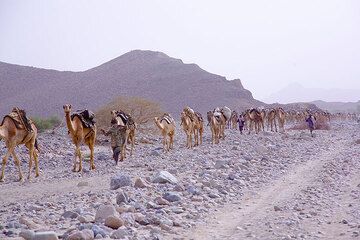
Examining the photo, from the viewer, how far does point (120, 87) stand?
95.9 meters

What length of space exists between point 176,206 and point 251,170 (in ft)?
18.9

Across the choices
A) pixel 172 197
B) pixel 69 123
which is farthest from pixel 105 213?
pixel 69 123

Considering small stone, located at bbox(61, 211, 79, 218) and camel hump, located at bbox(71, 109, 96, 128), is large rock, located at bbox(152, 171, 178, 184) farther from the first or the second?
camel hump, located at bbox(71, 109, 96, 128)

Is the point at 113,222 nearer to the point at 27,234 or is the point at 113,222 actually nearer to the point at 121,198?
the point at 27,234

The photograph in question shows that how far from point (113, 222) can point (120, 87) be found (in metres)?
90.3

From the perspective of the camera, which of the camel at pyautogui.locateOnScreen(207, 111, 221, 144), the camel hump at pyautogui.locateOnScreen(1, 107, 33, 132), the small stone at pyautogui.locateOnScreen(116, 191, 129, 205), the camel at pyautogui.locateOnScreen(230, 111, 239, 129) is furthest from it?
the camel at pyautogui.locateOnScreen(230, 111, 239, 129)

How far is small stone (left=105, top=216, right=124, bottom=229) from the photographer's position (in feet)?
21.6

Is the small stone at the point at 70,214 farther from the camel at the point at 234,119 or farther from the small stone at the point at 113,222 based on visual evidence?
Answer: the camel at the point at 234,119

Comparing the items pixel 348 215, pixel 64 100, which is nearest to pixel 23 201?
pixel 348 215

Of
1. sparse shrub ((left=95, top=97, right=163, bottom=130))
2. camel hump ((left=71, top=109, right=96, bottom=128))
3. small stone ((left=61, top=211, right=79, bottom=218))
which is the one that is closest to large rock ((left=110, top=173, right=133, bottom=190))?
small stone ((left=61, top=211, right=79, bottom=218))

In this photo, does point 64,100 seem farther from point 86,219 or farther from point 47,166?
point 86,219

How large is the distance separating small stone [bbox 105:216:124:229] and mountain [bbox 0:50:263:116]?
7483 cm

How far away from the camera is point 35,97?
295 feet

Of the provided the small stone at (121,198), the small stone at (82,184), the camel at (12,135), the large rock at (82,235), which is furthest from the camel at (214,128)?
the large rock at (82,235)
